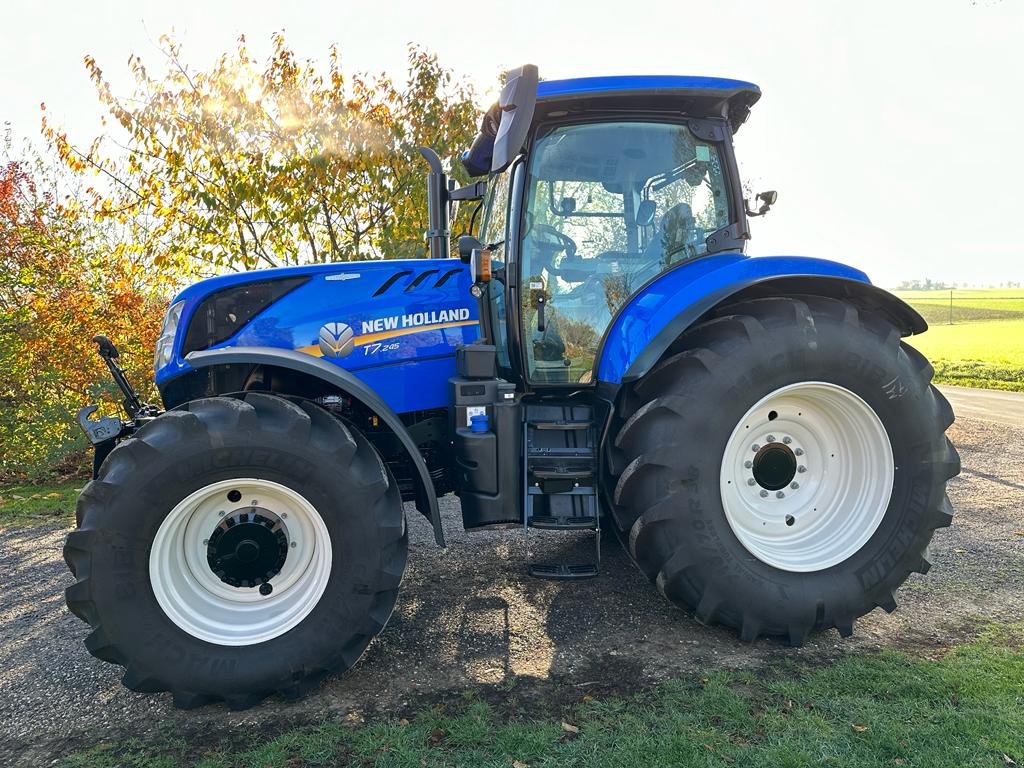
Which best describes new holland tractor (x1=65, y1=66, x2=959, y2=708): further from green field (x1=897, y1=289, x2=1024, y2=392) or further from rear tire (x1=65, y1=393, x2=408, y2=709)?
green field (x1=897, y1=289, x2=1024, y2=392)

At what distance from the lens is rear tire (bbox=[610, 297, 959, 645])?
9.99 feet

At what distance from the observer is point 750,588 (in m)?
3.07

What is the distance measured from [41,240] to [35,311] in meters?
0.74

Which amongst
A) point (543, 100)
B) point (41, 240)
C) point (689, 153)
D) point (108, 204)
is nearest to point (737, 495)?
point (689, 153)

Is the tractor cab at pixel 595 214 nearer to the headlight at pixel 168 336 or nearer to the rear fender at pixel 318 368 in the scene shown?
the rear fender at pixel 318 368

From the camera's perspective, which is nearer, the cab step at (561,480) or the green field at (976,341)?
the cab step at (561,480)

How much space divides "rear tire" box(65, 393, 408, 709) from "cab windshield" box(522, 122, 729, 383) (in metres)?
1.14

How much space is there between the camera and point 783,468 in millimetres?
3328

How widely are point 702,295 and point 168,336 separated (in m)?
2.44

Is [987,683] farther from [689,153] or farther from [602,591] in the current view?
[689,153]

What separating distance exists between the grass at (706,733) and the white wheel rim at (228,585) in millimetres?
448

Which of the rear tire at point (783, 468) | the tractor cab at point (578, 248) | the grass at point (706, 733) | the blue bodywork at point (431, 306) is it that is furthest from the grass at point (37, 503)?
the rear tire at point (783, 468)

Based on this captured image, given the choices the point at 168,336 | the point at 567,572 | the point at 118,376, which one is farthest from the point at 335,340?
the point at 567,572

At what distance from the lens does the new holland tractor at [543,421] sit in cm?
274
